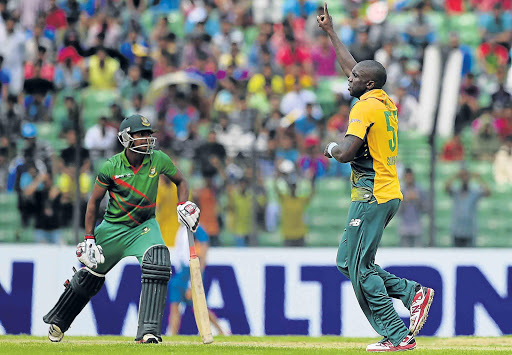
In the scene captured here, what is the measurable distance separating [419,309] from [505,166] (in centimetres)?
679

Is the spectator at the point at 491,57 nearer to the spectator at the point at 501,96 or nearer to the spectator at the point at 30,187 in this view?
the spectator at the point at 501,96

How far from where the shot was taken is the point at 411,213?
46.5 feet

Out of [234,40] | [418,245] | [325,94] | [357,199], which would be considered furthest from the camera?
[234,40]

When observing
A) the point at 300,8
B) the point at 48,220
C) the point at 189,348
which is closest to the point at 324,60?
the point at 300,8

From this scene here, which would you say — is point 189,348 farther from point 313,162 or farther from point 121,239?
point 313,162

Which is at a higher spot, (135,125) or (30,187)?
(135,125)

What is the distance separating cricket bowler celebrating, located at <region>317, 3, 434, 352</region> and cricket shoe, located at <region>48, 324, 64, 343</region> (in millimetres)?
3065

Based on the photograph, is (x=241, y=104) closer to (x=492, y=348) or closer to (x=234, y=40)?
(x=234, y=40)

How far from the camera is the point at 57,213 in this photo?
14.1m

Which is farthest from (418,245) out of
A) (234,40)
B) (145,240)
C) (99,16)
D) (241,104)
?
(99,16)

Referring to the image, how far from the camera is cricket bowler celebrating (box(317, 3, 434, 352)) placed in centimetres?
816

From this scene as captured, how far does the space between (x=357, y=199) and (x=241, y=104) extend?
917 cm

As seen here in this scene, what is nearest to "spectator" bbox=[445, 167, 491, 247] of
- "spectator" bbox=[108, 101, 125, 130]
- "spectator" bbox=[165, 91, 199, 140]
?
"spectator" bbox=[165, 91, 199, 140]

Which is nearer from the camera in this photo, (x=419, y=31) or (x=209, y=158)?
(x=209, y=158)
